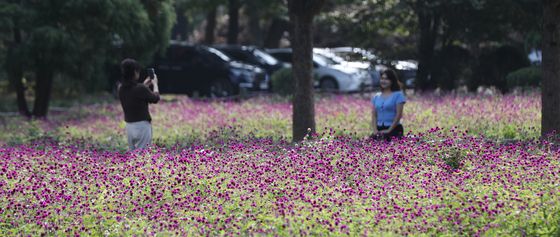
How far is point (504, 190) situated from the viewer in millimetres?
6906

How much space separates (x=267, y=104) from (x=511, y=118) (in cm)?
715

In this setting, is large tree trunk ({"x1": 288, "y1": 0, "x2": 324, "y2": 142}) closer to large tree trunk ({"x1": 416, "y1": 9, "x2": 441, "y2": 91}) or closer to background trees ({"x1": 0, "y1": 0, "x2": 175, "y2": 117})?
background trees ({"x1": 0, "y1": 0, "x2": 175, "y2": 117})

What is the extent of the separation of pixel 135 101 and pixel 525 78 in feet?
43.2

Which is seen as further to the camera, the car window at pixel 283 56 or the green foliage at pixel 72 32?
the car window at pixel 283 56

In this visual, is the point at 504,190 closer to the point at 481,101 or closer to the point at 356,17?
the point at 481,101

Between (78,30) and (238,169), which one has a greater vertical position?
(78,30)

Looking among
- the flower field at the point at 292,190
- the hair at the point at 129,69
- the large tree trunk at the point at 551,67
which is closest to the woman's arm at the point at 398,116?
the flower field at the point at 292,190

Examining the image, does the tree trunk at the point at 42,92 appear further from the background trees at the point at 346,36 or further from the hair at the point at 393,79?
the hair at the point at 393,79

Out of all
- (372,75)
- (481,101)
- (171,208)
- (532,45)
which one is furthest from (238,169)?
(372,75)

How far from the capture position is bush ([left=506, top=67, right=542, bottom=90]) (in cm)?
2085

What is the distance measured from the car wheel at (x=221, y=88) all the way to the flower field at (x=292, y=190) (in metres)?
15.3

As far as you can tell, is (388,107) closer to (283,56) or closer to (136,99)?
(136,99)

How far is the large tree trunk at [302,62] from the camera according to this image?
476 inches

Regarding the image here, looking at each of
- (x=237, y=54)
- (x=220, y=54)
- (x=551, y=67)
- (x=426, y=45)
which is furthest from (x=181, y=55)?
(x=551, y=67)
